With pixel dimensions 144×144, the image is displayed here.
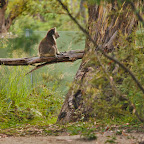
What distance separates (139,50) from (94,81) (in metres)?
0.98

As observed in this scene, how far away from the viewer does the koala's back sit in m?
6.26

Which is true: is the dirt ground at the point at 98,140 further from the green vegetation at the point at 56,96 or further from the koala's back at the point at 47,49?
the koala's back at the point at 47,49

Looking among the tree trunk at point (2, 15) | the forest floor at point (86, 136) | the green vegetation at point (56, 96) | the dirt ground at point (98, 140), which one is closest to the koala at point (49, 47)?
the green vegetation at point (56, 96)

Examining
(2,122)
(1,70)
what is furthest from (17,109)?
(1,70)

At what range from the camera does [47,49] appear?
251 inches

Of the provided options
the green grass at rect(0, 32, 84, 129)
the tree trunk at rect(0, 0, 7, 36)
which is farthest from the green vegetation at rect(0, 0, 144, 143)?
the tree trunk at rect(0, 0, 7, 36)

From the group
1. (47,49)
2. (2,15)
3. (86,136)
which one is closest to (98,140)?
(86,136)

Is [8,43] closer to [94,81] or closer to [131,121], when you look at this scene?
[131,121]

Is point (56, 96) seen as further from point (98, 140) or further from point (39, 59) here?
point (98, 140)

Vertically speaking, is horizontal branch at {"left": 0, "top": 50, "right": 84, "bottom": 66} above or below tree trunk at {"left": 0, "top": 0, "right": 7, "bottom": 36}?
below

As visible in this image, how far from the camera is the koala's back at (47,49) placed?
626 centimetres

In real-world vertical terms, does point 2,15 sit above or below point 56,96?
above

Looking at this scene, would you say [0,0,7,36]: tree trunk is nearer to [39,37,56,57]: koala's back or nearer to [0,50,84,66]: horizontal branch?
[39,37,56,57]: koala's back

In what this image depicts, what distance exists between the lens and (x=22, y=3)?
37.0 feet
